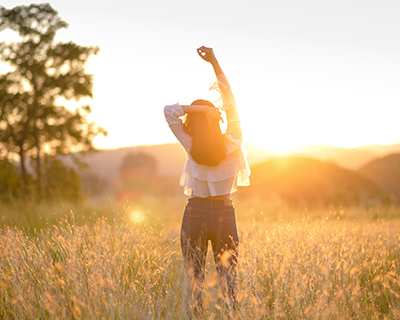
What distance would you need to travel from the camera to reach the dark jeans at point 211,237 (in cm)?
324

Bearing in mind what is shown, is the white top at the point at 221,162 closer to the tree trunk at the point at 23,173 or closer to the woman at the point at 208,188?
the woman at the point at 208,188

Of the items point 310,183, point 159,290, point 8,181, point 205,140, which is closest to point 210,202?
point 205,140

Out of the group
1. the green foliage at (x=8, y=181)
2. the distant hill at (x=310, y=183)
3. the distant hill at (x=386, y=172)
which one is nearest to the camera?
the green foliage at (x=8, y=181)

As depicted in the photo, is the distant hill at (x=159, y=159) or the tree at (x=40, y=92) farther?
the distant hill at (x=159, y=159)

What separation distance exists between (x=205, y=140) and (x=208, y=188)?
0.43 metres

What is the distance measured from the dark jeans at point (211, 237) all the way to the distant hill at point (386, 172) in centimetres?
3234

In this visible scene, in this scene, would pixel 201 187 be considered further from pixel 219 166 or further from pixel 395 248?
pixel 395 248

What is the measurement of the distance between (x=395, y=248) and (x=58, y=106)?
13.6 metres

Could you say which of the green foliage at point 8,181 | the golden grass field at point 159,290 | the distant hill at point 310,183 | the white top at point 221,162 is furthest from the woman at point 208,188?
the distant hill at point 310,183

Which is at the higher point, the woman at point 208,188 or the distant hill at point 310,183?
the woman at point 208,188

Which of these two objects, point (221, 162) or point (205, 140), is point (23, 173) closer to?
point (221, 162)

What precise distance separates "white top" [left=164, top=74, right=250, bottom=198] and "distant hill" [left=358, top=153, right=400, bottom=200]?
32238mm

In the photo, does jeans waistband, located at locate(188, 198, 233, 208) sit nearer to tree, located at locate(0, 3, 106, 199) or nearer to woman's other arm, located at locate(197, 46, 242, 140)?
woman's other arm, located at locate(197, 46, 242, 140)

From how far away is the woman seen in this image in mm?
3244
